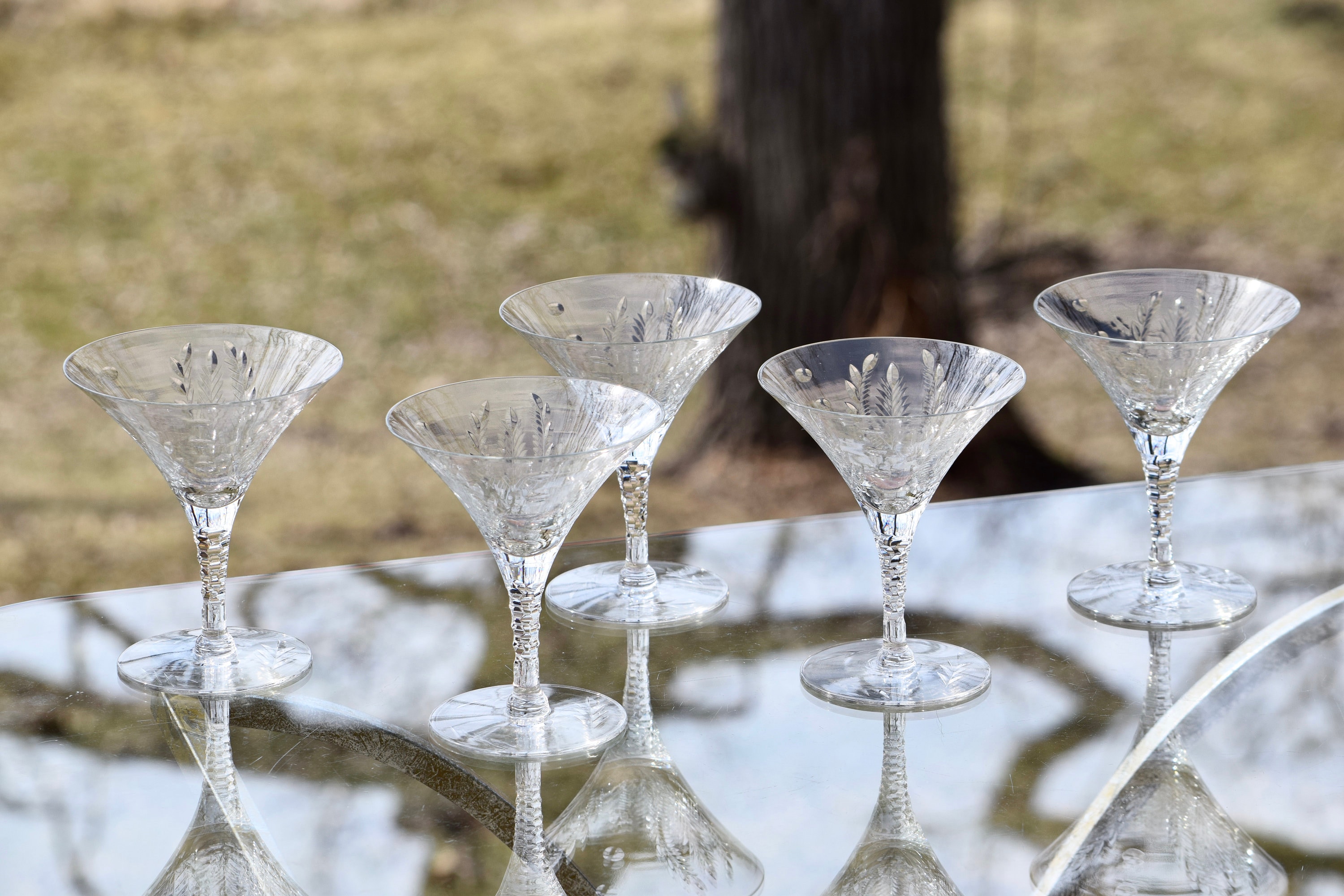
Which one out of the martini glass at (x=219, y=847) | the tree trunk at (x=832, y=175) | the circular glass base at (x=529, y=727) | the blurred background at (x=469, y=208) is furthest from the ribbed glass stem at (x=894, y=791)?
the blurred background at (x=469, y=208)

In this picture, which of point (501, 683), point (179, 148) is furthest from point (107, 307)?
point (501, 683)

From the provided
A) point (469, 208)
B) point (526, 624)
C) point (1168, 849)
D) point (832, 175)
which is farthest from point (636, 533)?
point (469, 208)

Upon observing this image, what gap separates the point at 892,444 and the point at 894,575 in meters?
0.17

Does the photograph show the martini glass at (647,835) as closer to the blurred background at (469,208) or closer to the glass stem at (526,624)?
the glass stem at (526,624)

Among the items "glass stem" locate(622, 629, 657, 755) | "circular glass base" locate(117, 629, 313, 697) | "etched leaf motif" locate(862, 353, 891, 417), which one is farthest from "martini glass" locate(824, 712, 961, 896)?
"circular glass base" locate(117, 629, 313, 697)

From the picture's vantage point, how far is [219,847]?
110 cm

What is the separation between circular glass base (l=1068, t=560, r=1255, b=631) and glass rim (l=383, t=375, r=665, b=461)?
20.1 inches

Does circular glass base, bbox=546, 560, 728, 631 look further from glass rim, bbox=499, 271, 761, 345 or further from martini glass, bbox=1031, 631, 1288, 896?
martini glass, bbox=1031, 631, 1288, 896

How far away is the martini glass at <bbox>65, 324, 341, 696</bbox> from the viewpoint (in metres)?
1.26

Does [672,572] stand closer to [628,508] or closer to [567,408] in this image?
[628,508]

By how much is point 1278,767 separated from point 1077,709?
6.6 inches

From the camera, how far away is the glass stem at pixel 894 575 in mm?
1287

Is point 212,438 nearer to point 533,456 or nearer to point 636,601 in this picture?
point 533,456

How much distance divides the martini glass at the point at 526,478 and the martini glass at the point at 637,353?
0.15 m
